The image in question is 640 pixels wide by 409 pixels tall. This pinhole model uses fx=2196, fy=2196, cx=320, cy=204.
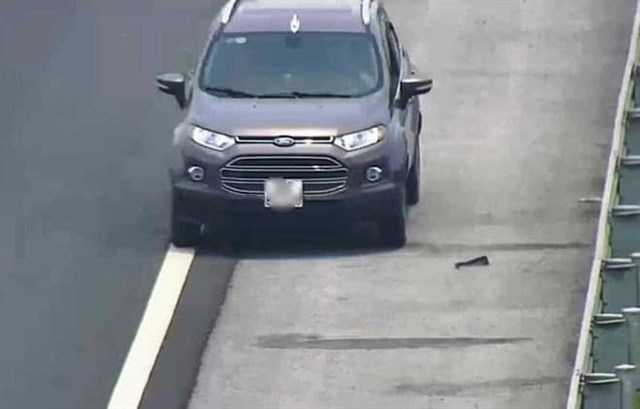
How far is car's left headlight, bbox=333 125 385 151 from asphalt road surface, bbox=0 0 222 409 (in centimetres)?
181

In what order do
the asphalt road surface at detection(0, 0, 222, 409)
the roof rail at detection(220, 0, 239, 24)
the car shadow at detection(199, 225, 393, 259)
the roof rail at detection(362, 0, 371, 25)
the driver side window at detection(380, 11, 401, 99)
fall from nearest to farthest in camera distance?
the asphalt road surface at detection(0, 0, 222, 409), the car shadow at detection(199, 225, 393, 259), the driver side window at detection(380, 11, 401, 99), the roof rail at detection(362, 0, 371, 25), the roof rail at detection(220, 0, 239, 24)

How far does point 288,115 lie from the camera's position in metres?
18.4

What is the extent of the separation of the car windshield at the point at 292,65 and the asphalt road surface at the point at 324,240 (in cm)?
131

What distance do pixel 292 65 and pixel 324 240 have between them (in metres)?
1.56

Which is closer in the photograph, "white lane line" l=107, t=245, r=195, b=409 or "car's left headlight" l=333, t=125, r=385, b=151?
"white lane line" l=107, t=245, r=195, b=409

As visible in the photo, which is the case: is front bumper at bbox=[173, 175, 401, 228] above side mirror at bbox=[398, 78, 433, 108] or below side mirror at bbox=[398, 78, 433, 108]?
below

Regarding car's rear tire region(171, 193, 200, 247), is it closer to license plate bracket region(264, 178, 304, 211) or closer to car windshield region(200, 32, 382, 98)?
license plate bracket region(264, 178, 304, 211)

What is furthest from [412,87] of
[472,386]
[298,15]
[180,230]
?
[472,386]

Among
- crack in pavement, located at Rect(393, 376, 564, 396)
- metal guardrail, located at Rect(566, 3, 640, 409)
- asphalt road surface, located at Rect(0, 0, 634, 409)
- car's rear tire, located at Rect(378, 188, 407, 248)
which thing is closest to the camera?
metal guardrail, located at Rect(566, 3, 640, 409)

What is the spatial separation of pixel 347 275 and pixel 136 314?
79.8 inches

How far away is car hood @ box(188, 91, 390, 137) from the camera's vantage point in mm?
18297

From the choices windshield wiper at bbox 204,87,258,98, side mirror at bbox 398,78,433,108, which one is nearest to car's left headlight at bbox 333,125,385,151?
side mirror at bbox 398,78,433,108

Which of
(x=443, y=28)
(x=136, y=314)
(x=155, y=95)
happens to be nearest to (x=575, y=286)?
(x=136, y=314)

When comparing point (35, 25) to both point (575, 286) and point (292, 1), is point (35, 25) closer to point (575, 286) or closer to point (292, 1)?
point (292, 1)
